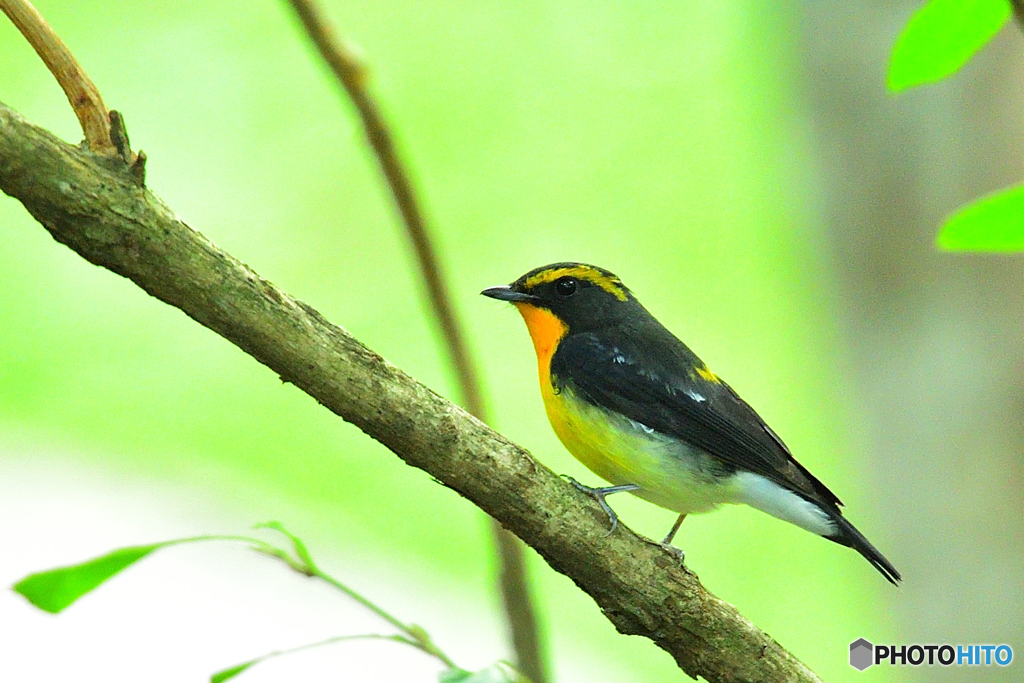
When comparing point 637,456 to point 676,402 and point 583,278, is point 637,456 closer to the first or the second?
point 676,402

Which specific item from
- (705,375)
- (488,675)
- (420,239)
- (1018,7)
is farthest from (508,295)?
(1018,7)

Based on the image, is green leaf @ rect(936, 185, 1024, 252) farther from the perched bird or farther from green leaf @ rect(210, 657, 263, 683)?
the perched bird

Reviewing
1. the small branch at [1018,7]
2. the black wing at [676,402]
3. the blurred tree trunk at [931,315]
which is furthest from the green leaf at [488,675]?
the blurred tree trunk at [931,315]

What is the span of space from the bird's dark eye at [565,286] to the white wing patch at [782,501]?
3.75 feet

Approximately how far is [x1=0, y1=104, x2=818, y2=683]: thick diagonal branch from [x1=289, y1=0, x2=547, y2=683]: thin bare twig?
0.44 m

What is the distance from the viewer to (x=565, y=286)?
4.54 meters

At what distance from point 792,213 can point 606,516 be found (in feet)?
10.2

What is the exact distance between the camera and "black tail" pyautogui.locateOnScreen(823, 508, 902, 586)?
11.9ft

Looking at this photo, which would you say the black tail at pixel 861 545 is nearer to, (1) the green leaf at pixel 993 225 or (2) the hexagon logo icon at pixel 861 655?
(2) the hexagon logo icon at pixel 861 655

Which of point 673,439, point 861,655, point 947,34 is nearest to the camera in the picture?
point 947,34

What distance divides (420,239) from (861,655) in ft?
8.23

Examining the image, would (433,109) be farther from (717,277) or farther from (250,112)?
(717,277)

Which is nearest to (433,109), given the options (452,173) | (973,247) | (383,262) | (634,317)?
(452,173)

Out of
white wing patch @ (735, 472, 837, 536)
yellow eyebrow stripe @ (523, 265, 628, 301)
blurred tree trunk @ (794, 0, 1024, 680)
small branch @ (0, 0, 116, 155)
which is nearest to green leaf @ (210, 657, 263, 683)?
small branch @ (0, 0, 116, 155)
